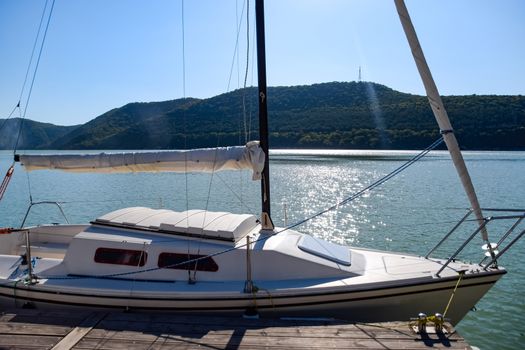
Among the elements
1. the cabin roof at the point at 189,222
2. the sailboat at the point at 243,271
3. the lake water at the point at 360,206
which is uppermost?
the cabin roof at the point at 189,222

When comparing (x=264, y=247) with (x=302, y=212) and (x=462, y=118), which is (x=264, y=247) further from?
(x=462, y=118)

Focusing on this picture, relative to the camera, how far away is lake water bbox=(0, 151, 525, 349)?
10125 millimetres

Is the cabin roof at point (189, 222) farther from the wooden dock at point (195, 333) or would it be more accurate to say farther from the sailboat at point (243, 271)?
the wooden dock at point (195, 333)

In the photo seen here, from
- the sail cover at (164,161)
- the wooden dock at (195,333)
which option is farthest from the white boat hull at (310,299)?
the sail cover at (164,161)

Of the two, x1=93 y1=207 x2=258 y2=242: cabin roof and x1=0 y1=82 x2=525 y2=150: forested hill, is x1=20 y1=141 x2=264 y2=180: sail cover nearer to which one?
x1=93 y1=207 x2=258 y2=242: cabin roof

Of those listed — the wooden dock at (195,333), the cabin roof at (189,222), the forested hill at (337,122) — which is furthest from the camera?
the forested hill at (337,122)

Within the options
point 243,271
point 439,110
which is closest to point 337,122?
point 439,110

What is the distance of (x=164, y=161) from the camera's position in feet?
29.3

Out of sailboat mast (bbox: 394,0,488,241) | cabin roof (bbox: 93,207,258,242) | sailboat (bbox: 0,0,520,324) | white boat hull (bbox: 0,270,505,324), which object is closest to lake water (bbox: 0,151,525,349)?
cabin roof (bbox: 93,207,258,242)

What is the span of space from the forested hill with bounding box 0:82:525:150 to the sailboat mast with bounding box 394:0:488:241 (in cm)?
6594

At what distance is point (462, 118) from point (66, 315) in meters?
106

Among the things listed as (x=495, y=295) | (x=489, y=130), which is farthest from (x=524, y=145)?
(x=495, y=295)

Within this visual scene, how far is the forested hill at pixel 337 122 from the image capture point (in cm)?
9200

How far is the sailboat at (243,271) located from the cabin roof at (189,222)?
0.02 meters
